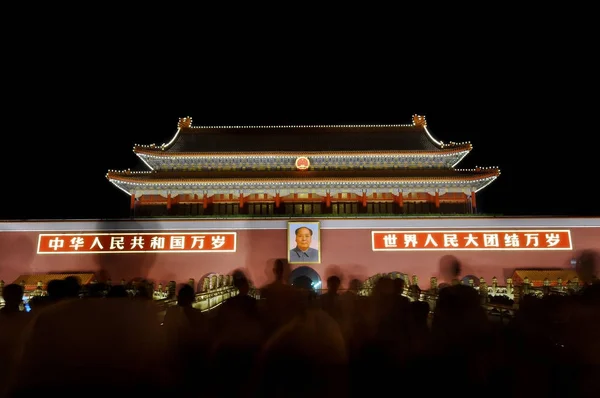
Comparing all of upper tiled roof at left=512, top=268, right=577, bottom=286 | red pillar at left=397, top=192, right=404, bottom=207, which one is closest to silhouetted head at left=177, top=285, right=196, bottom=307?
upper tiled roof at left=512, top=268, right=577, bottom=286

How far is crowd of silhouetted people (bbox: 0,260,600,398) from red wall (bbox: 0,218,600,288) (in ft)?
38.3

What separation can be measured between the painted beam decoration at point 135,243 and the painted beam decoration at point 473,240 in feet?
20.4

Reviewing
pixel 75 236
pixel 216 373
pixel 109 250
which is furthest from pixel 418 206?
pixel 216 373

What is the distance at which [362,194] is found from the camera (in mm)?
18438

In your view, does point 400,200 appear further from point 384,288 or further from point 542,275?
point 384,288

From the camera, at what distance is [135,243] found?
15570mm

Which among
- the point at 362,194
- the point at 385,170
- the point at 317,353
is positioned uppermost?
the point at 385,170

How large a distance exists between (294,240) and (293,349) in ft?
45.9

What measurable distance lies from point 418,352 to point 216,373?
1262mm

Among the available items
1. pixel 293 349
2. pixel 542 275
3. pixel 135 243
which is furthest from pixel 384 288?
pixel 135 243

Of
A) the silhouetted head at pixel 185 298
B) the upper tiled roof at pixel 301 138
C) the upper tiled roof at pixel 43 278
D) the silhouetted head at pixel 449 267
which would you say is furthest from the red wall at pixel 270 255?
the silhouetted head at pixel 185 298

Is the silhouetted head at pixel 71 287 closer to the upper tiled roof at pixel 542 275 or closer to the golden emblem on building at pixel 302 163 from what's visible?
the upper tiled roof at pixel 542 275

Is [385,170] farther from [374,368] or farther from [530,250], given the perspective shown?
[374,368]

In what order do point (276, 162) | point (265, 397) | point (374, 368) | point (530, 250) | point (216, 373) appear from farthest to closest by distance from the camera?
1. point (276, 162)
2. point (530, 250)
3. point (374, 368)
4. point (216, 373)
5. point (265, 397)
